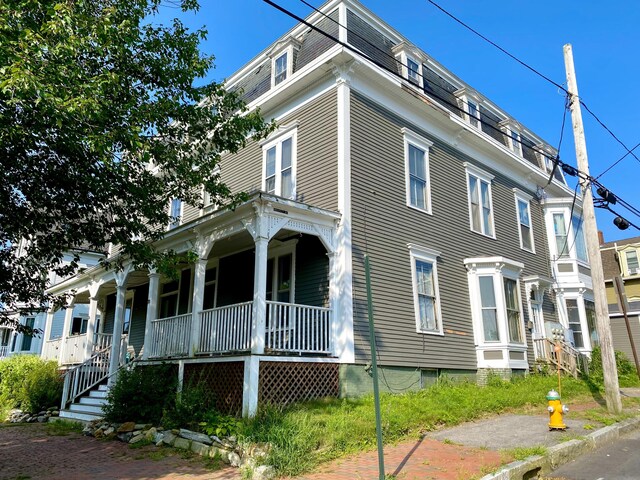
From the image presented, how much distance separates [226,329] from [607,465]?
23.1ft

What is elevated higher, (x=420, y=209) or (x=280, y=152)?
(x=280, y=152)

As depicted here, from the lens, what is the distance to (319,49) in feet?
43.9

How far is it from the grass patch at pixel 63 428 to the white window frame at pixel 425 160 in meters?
9.99

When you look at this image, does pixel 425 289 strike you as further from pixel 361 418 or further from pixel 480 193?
pixel 361 418

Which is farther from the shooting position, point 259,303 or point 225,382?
point 225,382

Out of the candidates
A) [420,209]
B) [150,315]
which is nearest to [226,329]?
[150,315]

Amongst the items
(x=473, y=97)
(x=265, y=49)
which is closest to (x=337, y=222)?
(x=265, y=49)

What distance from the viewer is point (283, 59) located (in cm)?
1476

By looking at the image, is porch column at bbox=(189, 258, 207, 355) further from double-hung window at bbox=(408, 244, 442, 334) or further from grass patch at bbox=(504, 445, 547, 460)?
grass patch at bbox=(504, 445, 547, 460)

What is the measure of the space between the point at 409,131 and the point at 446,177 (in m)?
2.05

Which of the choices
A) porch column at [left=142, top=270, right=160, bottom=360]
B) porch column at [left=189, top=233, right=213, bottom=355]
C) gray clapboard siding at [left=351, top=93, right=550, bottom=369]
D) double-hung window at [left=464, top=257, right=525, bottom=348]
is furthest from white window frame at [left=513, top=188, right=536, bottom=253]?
porch column at [left=142, top=270, right=160, bottom=360]

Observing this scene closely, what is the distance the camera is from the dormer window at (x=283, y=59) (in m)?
14.3

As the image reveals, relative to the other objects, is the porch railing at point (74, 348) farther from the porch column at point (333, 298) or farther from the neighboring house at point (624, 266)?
the neighboring house at point (624, 266)

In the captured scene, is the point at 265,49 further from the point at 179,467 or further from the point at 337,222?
the point at 179,467
